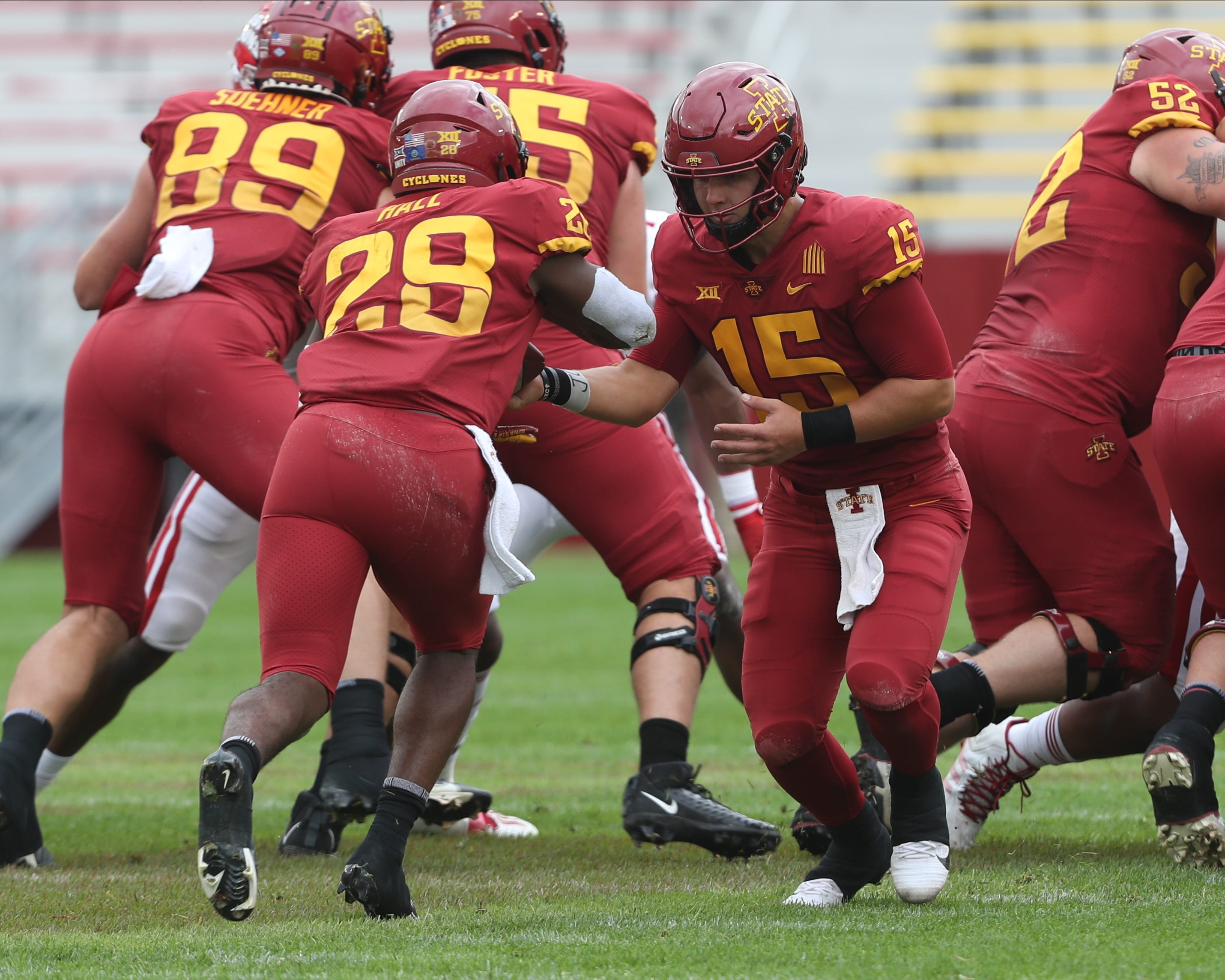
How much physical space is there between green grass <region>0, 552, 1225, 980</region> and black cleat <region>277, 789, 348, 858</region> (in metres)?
0.06

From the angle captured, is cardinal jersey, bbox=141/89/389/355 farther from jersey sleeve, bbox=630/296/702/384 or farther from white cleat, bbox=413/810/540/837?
white cleat, bbox=413/810/540/837

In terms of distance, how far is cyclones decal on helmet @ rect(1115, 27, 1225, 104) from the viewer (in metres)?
4.04

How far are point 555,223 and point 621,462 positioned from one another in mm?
963

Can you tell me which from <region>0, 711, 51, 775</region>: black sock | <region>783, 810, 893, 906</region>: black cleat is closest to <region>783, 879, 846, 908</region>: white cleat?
<region>783, 810, 893, 906</region>: black cleat

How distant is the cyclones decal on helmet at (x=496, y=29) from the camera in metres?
4.58

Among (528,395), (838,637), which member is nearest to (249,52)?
(528,395)

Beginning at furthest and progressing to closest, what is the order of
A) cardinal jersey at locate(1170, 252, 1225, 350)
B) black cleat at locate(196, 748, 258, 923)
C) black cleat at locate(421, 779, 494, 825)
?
black cleat at locate(421, 779, 494, 825), cardinal jersey at locate(1170, 252, 1225, 350), black cleat at locate(196, 748, 258, 923)

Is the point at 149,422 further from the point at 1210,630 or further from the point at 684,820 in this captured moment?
the point at 1210,630

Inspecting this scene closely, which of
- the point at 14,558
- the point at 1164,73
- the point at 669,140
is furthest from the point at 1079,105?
the point at 669,140

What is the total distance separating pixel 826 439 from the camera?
317 cm

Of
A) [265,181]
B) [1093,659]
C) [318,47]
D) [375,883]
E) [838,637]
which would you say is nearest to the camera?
[375,883]

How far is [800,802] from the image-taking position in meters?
3.35

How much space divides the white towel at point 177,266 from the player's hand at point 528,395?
1.11 meters

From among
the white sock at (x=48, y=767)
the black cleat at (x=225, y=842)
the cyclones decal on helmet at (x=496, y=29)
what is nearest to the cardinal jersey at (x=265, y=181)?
the cyclones decal on helmet at (x=496, y=29)
